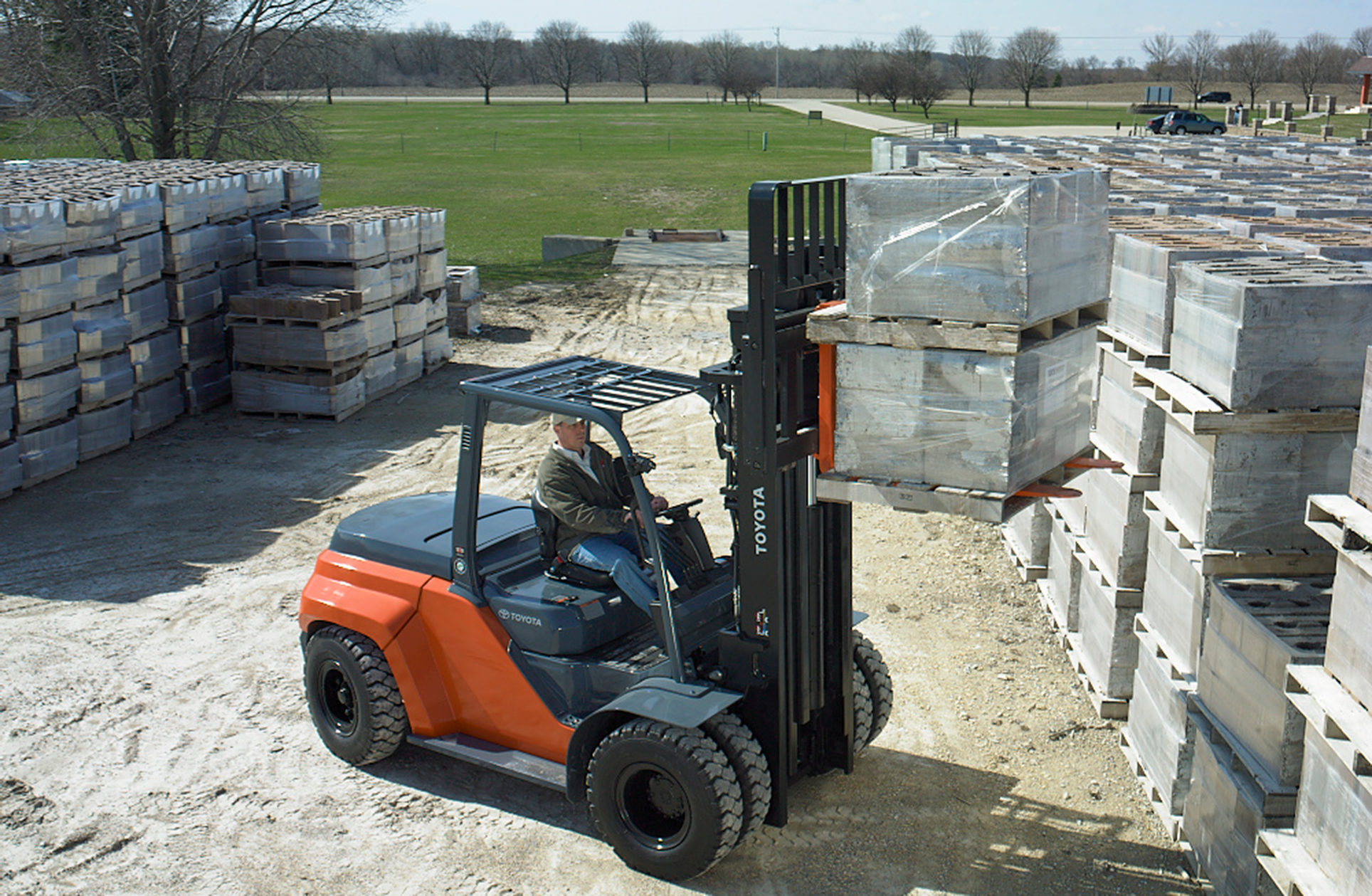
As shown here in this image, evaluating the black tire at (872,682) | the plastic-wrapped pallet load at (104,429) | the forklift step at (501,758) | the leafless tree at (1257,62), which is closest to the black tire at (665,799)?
the forklift step at (501,758)

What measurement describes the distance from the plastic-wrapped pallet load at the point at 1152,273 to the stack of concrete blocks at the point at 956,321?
130cm

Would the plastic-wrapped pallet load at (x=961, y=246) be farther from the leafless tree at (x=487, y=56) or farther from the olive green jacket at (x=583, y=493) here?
the leafless tree at (x=487, y=56)

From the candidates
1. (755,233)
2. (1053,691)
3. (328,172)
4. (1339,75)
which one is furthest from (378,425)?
(1339,75)

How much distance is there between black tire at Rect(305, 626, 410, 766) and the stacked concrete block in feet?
13.4

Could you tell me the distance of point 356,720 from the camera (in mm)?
6121

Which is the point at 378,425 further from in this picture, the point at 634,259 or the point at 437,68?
the point at 437,68

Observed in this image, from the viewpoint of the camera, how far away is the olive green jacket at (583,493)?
541cm

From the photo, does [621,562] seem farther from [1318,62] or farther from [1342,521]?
[1318,62]

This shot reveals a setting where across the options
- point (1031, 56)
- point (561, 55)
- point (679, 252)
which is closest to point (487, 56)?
point (561, 55)

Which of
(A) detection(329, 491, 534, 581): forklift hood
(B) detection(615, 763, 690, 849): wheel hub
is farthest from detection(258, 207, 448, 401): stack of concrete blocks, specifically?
(B) detection(615, 763, 690, 849): wheel hub

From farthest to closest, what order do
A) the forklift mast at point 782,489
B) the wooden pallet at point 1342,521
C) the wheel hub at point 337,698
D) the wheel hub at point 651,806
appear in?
the wheel hub at point 337,698
the wheel hub at point 651,806
the forklift mast at point 782,489
the wooden pallet at point 1342,521

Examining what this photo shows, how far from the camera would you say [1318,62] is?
91562 millimetres

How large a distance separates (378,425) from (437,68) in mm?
129233

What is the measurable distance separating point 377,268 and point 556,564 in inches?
354
